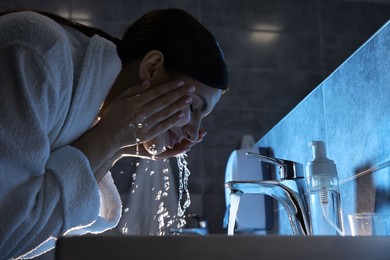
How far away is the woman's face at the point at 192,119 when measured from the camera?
97cm

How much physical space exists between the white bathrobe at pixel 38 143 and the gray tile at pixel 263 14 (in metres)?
1.68

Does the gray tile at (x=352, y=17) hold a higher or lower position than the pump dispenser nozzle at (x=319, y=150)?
higher

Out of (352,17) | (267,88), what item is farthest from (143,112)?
(352,17)

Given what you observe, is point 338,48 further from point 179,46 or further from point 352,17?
point 179,46

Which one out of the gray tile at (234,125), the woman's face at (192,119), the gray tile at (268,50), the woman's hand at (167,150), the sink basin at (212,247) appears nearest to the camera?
the sink basin at (212,247)

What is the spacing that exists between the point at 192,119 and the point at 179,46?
0.51 feet

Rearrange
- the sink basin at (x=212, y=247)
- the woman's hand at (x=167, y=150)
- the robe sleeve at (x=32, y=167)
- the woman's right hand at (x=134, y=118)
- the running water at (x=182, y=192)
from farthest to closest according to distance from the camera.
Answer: the running water at (x=182, y=192) → the woman's hand at (x=167, y=150) → the woman's right hand at (x=134, y=118) → the robe sleeve at (x=32, y=167) → the sink basin at (x=212, y=247)

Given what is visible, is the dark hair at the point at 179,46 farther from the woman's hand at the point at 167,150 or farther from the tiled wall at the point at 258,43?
the tiled wall at the point at 258,43

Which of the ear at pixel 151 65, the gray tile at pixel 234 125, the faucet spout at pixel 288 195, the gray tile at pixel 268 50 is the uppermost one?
the gray tile at pixel 268 50

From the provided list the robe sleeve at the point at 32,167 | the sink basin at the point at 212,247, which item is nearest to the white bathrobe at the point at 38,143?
the robe sleeve at the point at 32,167

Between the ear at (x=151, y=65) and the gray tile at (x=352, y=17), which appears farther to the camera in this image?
the gray tile at (x=352, y=17)

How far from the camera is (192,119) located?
103cm

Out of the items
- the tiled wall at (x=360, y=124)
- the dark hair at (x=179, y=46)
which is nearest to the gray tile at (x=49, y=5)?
the tiled wall at (x=360, y=124)

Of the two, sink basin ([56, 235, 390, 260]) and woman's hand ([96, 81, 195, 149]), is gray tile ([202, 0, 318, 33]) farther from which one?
sink basin ([56, 235, 390, 260])
